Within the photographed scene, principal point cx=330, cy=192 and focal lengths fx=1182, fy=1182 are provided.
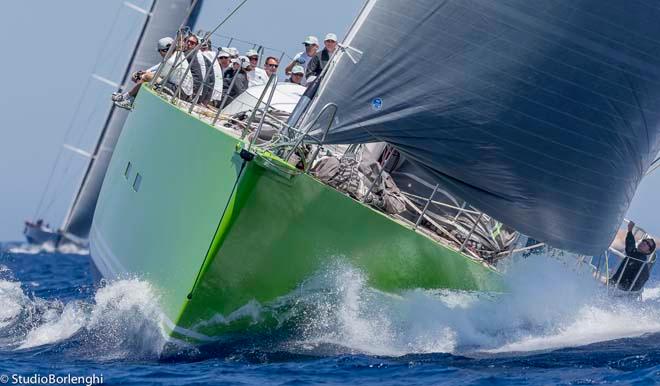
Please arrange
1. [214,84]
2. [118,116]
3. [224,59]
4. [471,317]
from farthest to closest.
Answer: [118,116]
[224,59]
[214,84]
[471,317]

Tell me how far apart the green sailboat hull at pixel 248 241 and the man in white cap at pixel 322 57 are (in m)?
2.34

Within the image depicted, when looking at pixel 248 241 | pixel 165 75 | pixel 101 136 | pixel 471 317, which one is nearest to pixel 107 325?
pixel 248 241

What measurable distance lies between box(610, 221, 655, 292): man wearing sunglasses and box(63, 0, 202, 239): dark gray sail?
31.8ft

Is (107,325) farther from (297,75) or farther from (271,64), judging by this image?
(271,64)

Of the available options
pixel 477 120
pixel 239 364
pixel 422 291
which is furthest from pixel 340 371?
pixel 477 120

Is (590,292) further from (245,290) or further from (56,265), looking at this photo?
(56,265)

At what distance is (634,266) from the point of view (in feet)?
40.5

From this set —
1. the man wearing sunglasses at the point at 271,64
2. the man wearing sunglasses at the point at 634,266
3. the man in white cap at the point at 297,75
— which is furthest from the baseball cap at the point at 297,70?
the man wearing sunglasses at the point at 634,266

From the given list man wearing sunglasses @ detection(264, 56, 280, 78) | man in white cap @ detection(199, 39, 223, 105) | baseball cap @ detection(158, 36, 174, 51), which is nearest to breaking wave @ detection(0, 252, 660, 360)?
man in white cap @ detection(199, 39, 223, 105)

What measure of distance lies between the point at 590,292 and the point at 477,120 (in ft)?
10.2

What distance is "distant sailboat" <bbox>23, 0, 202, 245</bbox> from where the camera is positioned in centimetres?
2106

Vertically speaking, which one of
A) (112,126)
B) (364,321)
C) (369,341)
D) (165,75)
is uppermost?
(165,75)

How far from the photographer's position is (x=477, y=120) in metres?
8.74

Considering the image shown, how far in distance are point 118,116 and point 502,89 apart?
1501 cm
